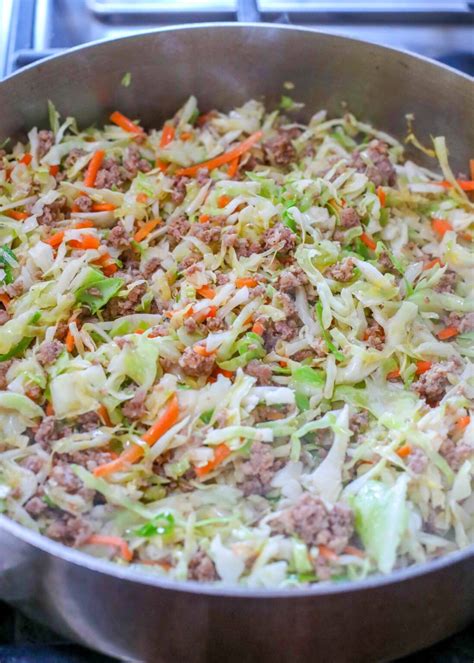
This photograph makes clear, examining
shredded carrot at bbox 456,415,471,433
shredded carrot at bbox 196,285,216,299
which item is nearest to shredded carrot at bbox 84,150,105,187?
shredded carrot at bbox 196,285,216,299

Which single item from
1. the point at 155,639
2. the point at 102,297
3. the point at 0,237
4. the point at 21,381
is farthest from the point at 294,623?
the point at 0,237

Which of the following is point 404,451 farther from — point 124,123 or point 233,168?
point 124,123

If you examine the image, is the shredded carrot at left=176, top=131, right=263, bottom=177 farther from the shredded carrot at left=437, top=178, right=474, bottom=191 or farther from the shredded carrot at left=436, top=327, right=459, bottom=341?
the shredded carrot at left=436, top=327, right=459, bottom=341

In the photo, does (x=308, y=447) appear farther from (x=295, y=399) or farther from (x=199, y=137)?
(x=199, y=137)

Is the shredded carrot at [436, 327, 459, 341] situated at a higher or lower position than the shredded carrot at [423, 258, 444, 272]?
lower

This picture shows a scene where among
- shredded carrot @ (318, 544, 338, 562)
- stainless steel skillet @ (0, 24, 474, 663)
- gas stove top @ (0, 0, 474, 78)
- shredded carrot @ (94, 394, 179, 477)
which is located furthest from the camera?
gas stove top @ (0, 0, 474, 78)

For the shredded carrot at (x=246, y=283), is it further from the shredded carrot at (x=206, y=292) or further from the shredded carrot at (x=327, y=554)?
the shredded carrot at (x=327, y=554)
